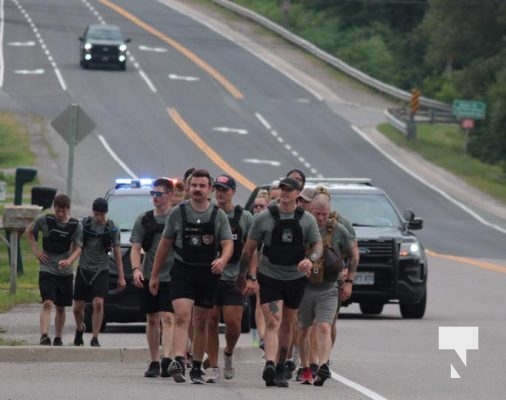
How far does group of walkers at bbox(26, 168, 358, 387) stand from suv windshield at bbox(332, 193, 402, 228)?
788cm

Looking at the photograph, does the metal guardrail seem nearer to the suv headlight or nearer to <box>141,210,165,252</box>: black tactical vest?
the suv headlight

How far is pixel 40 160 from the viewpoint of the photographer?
5091cm

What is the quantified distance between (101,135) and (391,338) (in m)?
35.8

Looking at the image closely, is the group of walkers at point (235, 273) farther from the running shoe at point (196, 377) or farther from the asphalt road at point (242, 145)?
the asphalt road at point (242, 145)

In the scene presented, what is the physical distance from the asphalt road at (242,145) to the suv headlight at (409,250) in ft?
2.94

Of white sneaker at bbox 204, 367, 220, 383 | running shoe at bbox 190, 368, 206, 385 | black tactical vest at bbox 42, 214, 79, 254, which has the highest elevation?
black tactical vest at bbox 42, 214, 79, 254

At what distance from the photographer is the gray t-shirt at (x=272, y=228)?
15.0 meters

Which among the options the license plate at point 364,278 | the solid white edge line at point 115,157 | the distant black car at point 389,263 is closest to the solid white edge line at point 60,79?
the solid white edge line at point 115,157

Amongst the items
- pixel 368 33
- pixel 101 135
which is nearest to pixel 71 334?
pixel 101 135

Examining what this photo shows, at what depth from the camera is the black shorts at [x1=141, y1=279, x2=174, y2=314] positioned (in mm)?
15633

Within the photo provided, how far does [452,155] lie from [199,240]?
4421 cm

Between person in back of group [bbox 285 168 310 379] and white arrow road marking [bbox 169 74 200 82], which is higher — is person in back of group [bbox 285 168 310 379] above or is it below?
above

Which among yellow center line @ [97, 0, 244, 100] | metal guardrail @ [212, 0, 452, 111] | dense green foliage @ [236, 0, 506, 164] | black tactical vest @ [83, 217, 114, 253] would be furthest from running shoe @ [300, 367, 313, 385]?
metal guardrail @ [212, 0, 452, 111]

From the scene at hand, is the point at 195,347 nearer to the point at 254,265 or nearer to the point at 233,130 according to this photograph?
the point at 254,265
